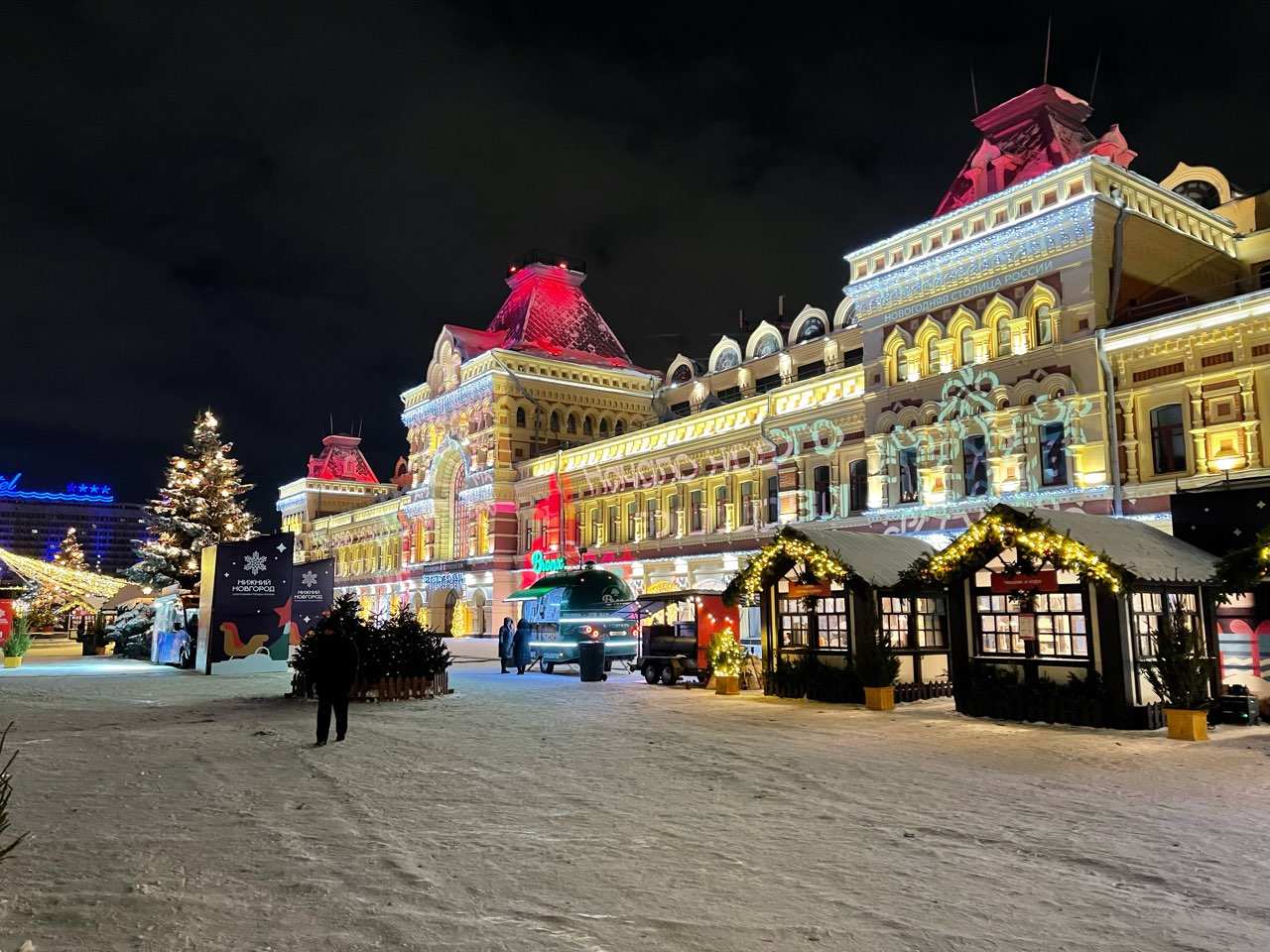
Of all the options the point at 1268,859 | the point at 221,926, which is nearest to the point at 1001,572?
the point at 1268,859

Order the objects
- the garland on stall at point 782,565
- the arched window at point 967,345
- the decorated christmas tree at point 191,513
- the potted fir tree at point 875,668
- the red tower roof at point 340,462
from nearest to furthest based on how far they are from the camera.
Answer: the potted fir tree at point 875,668
the garland on stall at point 782,565
the arched window at point 967,345
the decorated christmas tree at point 191,513
the red tower roof at point 340,462

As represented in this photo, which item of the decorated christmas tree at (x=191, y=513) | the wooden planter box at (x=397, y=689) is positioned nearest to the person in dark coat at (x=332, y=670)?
the wooden planter box at (x=397, y=689)

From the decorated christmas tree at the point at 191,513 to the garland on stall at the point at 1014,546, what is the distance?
103ft

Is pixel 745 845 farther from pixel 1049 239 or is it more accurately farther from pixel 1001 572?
pixel 1049 239

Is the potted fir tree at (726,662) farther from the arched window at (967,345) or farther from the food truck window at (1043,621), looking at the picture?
the arched window at (967,345)

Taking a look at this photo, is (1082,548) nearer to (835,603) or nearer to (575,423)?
(835,603)

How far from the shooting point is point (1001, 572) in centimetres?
1719

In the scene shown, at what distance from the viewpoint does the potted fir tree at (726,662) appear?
2142 cm

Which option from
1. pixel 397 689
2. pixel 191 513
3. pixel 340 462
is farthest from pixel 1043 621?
pixel 340 462

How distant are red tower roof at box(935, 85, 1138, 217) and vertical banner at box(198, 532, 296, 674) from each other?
72.9 ft

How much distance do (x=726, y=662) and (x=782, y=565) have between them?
2674 mm

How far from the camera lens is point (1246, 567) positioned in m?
15.5

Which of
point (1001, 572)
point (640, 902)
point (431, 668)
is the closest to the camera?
point (640, 902)

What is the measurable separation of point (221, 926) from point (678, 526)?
34794 mm
